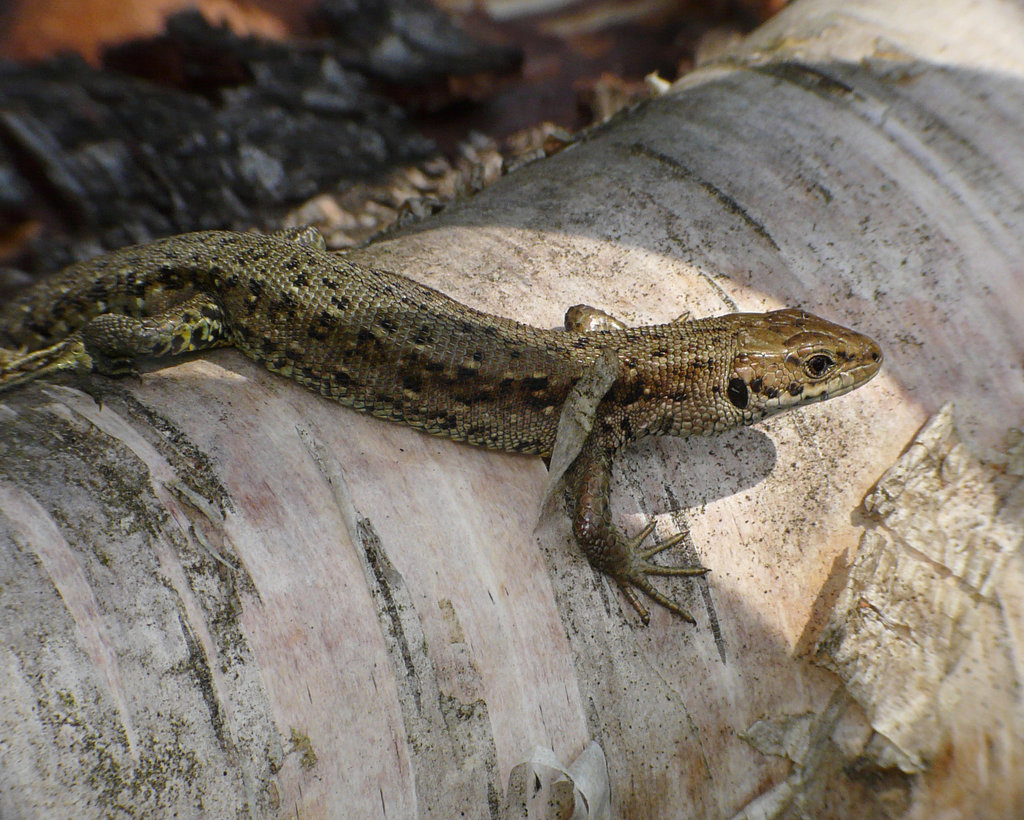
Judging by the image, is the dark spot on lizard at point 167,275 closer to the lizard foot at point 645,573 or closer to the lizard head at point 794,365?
the lizard foot at point 645,573

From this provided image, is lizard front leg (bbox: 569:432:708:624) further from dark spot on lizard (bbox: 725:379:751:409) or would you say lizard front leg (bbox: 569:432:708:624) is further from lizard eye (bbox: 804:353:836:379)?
lizard eye (bbox: 804:353:836:379)

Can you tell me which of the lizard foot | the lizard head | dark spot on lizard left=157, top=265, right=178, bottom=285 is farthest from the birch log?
dark spot on lizard left=157, top=265, right=178, bottom=285

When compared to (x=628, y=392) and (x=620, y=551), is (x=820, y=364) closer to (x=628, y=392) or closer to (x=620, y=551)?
(x=628, y=392)

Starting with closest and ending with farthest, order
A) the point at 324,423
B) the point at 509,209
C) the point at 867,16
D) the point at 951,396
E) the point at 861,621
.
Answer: the point at 861,621, the point at 324,423, the point at 951,396, the point at 509,209, the point at 867,16

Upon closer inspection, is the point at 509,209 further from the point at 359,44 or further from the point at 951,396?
the point at 359,44

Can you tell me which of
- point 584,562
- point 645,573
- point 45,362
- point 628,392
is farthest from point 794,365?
point 45,362

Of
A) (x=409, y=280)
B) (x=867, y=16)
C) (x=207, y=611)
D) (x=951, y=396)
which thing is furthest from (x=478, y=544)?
(x=867, y=16)
